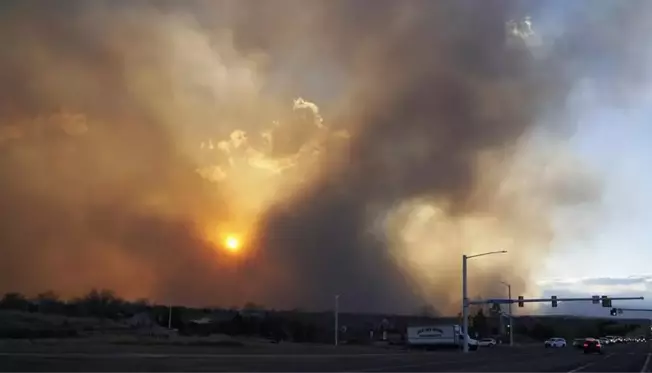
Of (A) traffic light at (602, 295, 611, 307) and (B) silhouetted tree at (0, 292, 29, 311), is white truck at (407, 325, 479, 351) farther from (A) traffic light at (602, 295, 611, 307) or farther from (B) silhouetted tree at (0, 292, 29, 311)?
(B) silhouetted tree at (0, 292, 29, 311)

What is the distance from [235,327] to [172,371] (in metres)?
99.3

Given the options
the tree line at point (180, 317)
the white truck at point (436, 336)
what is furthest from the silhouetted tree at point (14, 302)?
the white truck at point (436, 336)

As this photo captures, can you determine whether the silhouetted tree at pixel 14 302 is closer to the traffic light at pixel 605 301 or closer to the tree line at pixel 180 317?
the tree line at pixel 180 317

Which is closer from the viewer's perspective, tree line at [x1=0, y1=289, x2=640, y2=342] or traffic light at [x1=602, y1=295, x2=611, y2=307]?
traffic light at [x1=602, y1=295, x2=611, y2=307]

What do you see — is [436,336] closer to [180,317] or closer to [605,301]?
[605,301]

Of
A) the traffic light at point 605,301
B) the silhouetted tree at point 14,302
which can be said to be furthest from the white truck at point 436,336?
the silhouetted tree at point 14,302

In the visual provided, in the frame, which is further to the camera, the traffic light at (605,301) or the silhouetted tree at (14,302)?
the silhouetted tree at (14,302)

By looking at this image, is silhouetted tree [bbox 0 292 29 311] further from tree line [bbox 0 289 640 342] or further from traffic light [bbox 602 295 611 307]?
traffic light [bbox 602 295 611 307]

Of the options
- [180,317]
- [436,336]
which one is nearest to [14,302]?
[180,317]

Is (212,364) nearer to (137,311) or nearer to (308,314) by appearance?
(137,311)

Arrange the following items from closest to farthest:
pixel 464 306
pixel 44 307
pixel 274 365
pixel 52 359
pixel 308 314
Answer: pixel 52 359 < pixel 274 365 < pixel 464 306 < pixel 44 307 < pixel 308 314

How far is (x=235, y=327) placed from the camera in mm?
129500

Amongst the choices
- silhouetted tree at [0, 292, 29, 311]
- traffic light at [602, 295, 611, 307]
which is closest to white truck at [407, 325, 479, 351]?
traffic light at [602, 295, 611, 307]

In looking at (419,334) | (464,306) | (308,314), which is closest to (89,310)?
(308,314)
